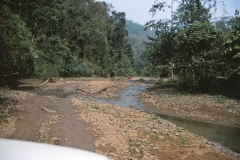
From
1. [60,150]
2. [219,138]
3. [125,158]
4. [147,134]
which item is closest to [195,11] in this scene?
[219,138]

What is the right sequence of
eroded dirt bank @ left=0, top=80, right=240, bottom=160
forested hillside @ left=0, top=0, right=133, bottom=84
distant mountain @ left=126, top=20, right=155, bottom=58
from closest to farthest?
1. eroded dirt bank @ left=0, top=80, right=240, bottom=160
2. forested hillside @ left=0, top=0, right=133, bottom=84
3. distant mountain @ left=126, top=20, right=155, bottom=58

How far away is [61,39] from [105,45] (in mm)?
8995

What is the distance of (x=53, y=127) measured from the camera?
7.91 m

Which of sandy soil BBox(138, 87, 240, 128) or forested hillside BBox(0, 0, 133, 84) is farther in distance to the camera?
sandy soil BBox(138, 87, 240, 128)

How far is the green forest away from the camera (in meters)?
12.2

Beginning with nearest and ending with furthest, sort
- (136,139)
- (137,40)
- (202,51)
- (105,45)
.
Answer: (136,139)
(202,51)
(105,45)
(137,40)

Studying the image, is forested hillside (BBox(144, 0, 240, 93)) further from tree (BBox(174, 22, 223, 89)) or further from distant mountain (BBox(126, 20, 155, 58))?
distant mountain (BBox(126, 20, 155, 58))

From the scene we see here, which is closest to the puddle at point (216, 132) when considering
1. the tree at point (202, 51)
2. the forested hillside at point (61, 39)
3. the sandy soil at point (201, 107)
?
the sandy soil at point (201, 107)

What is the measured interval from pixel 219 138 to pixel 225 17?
13716 millimetres

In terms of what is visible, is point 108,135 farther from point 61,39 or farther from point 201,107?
point 61,39

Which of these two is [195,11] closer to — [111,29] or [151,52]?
[151,52]

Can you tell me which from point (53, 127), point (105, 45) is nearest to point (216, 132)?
point (53, 127)

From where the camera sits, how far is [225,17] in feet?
61.9

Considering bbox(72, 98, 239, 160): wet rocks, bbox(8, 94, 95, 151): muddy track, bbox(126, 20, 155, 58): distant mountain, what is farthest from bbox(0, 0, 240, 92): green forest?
bbox(126, 20, 155, 58): distant mountain
